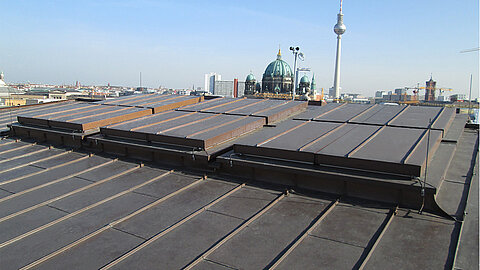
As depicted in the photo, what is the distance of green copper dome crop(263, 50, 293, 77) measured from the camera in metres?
186

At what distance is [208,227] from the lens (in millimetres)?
9117

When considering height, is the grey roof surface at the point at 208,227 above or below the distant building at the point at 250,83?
below

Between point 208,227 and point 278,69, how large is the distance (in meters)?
183

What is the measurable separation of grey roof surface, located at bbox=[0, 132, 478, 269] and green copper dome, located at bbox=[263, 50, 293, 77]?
177484 mm

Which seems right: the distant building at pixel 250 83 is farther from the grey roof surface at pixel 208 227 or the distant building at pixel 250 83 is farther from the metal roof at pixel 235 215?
the grey roof surface at pixel 208 227

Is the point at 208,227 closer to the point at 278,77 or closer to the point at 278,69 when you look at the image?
the point at 278,77

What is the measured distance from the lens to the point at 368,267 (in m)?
7.14

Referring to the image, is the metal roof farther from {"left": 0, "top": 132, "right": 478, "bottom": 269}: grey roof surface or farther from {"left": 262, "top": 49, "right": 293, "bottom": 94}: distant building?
{"left": 262, "top": 49, "right": 293, "bottom": 94}: distant building

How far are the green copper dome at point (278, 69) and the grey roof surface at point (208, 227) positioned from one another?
17748 centimetres

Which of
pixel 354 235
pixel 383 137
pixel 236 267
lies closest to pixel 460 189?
pixel 383 137

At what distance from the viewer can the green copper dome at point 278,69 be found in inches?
7323

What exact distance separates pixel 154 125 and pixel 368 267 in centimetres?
1252

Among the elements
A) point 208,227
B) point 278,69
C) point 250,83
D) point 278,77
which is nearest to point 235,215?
point 208,227

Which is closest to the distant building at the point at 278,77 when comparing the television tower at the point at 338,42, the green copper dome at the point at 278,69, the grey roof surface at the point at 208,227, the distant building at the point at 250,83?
the green copper dome at the point at 278,69
